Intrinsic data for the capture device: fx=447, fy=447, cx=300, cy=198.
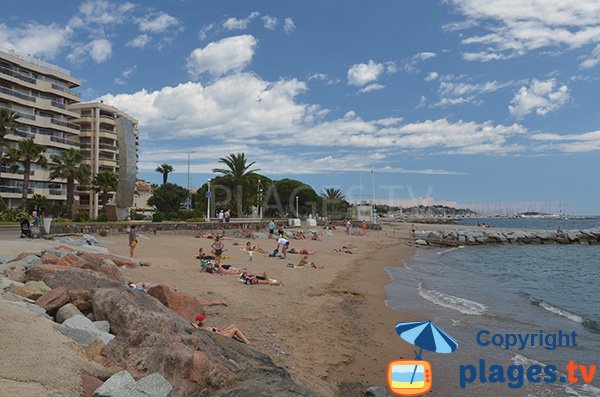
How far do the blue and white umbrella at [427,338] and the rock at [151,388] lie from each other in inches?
139

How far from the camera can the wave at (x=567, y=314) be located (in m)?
13.8

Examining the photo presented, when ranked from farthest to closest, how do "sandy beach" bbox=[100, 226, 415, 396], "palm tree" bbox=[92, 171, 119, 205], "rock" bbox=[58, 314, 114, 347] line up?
"palm tree" bbox=[92, 171, 119, 205] < "sandy beach" bbox=[100, 226, 415, 396] < "rock" bbox=[58, 314, 114, 347]

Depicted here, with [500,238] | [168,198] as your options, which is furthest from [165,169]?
[500,238]

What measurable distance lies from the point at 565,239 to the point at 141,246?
57.5m

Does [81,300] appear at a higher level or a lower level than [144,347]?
higher

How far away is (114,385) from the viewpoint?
473cm

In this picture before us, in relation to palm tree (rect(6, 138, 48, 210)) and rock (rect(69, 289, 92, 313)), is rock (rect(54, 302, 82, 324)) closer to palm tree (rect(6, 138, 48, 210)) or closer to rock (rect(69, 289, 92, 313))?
rock (rect(69, 289, 92, 313))

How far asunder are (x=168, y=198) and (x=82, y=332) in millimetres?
66987

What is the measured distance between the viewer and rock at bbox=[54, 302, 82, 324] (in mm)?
6961

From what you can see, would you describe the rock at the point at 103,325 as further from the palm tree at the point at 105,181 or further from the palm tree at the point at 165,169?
the palm tree at the point at 165,169

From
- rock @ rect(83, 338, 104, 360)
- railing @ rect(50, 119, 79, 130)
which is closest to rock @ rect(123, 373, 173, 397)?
rock @ rect(83, 338, 104, 360)

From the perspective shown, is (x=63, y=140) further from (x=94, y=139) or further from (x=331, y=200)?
(x=331, y=200)

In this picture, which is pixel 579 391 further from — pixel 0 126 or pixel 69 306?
pixel 0 126

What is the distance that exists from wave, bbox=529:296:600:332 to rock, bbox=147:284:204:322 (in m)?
11.9
